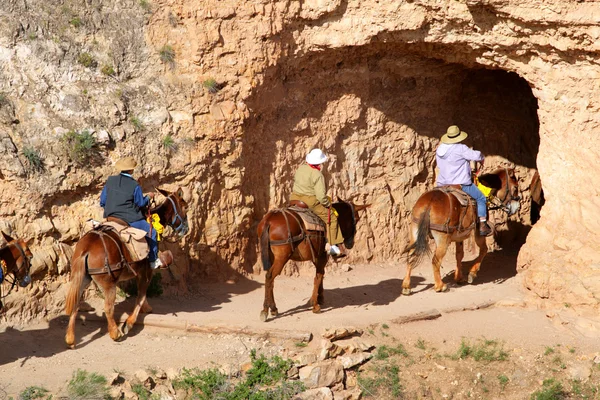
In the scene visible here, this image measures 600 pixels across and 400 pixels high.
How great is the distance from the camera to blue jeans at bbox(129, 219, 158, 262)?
41.3 ft

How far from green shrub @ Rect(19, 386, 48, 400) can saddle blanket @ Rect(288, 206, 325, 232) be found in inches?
175

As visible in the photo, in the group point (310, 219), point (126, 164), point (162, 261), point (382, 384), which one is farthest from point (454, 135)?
point (126, 164)

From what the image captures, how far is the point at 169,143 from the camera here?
14336 millimetres

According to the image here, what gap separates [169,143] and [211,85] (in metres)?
1.31

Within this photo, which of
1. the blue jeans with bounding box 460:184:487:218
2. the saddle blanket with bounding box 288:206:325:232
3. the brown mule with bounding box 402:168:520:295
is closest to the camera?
the saddle blanket with bounding box 288:206:325:232

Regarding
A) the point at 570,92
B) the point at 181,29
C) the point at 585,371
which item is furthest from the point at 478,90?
the point at 585,371

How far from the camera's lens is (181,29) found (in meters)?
15.1

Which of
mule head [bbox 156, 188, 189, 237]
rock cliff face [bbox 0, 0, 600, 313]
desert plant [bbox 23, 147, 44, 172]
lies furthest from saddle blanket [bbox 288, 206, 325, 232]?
desert plant [bbox 23, 147, 44, 172]

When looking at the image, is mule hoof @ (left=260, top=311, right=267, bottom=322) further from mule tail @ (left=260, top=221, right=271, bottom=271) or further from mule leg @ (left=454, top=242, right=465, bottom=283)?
mule leg @ (left=454, top=242, right=465, bottom=283)

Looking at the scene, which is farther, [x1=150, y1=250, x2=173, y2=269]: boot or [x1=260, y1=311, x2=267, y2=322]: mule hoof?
[x1=260, y1=311, x2=267, y2=322]: mule hoof

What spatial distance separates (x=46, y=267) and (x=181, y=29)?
478 cm

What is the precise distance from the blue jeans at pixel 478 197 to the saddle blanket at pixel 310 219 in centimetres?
305

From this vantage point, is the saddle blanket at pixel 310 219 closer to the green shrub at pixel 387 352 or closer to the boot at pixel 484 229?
the green shrub at pixel 387 352

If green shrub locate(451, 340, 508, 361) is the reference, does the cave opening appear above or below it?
above
